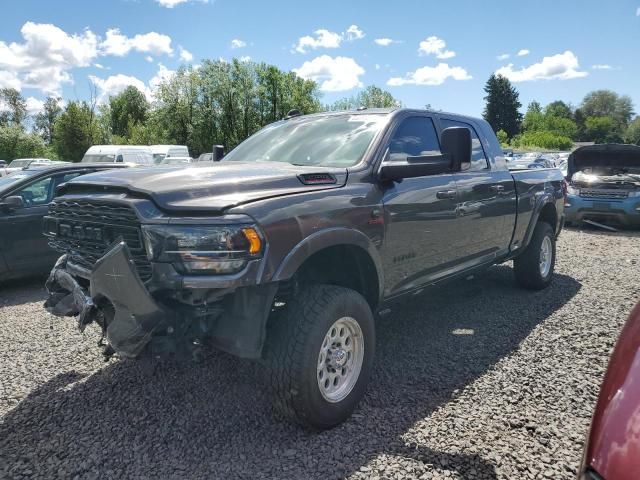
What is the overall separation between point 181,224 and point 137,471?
1.32 metres

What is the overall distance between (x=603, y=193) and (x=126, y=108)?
61289 mm

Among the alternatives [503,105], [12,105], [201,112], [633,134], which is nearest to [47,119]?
[12,105]

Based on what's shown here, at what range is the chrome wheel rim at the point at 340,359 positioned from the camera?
3002 mm

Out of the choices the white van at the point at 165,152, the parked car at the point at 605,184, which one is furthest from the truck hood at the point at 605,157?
the white van at the point at 165,152

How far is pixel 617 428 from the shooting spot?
1.35 metres

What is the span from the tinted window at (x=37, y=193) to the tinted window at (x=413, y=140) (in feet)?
16.5

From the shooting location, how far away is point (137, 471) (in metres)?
2.68

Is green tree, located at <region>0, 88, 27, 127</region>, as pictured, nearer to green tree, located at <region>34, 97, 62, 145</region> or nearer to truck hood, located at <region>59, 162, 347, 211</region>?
green tree, located at <region>34, 97, 62, 145</region>

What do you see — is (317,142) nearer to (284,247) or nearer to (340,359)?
(284,247)

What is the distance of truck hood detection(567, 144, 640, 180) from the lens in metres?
11.0

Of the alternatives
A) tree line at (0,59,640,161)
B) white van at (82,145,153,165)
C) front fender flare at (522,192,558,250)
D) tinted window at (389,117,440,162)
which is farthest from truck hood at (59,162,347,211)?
tree line at (0,59,640,161)

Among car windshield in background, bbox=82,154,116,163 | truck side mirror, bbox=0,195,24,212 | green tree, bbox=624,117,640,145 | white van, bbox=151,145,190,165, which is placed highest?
green tree, bbox=624,117,640,145

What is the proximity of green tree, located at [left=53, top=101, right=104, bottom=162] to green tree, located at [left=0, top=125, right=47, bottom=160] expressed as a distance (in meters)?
6.55

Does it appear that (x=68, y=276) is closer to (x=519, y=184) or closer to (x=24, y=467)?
(x=24, y=467)
